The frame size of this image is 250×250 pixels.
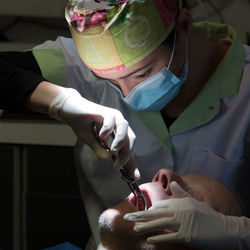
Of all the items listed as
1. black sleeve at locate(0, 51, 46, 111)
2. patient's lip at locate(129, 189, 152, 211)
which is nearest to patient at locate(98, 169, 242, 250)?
patient's lip at locate(129, 189, 152, 211)

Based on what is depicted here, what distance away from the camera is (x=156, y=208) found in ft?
4.39

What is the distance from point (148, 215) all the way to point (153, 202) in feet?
0.51

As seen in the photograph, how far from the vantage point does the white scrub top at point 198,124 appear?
1.64m

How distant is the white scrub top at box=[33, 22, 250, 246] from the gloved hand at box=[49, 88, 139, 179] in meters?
0.23

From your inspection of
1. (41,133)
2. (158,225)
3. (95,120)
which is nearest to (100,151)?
(95,120)

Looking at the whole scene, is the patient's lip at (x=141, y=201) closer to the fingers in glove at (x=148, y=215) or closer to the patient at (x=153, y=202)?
the patient at (x=153, y=202)

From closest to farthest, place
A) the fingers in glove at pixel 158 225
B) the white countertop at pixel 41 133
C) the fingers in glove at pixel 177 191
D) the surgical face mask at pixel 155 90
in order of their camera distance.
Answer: the fingers in glove at pixel 158 225
the fingers in glove at pixel 177 191
the surgical face mask at pixel 155 90
the white countertop at pixel 41 133

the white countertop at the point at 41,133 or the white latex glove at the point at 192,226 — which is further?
the white countertop at the point at 41,133

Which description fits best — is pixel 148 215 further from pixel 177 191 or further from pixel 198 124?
pixel 198 124

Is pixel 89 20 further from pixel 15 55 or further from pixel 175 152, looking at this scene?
pixel 175 152

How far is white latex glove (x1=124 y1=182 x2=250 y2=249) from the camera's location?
1282 millimetres

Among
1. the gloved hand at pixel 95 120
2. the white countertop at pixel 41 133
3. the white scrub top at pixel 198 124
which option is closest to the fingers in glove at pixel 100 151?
the gloved hand at pixel 95 120

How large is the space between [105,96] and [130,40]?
39cm

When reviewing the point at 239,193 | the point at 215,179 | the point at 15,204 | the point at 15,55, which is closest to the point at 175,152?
the point at 215,179
